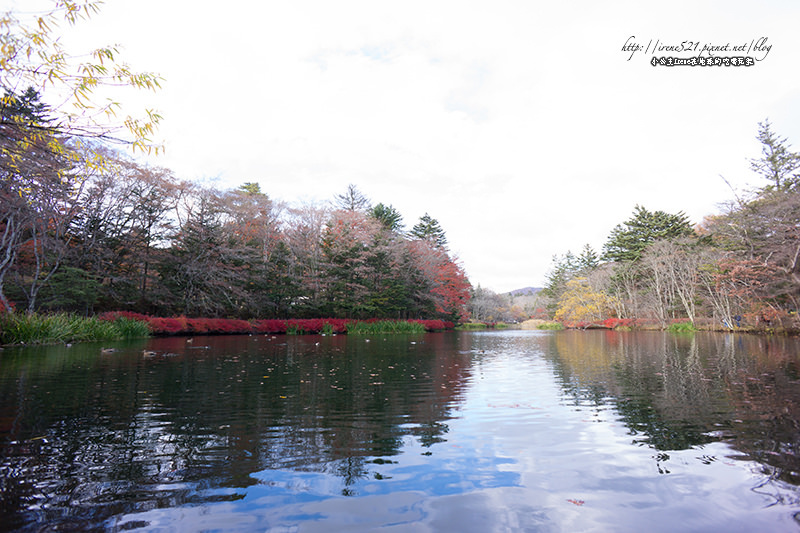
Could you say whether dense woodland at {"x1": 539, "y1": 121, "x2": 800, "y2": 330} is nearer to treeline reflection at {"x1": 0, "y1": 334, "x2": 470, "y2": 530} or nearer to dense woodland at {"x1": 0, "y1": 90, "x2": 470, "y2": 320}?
dense woodland at {"x1": 0, "y1": 90, "x2": 470, "y2": 320}

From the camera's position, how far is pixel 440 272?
1341 inches

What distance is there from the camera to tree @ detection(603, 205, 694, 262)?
3775 centimetres

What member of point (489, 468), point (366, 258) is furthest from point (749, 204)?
point (489, 468)

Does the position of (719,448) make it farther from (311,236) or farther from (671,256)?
(671,256)

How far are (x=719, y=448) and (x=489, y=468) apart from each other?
209 centimetres

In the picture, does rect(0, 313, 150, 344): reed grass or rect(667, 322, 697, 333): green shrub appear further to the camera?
rect(667, 322, 697, 333): green shrub

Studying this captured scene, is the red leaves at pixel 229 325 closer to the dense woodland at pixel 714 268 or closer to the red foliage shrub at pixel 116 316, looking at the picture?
the red foliage shrub at pixel 116 316

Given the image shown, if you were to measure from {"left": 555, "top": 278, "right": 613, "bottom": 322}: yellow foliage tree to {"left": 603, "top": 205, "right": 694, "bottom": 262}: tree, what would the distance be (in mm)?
4405

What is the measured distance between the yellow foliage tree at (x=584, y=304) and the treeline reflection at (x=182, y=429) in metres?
35.9

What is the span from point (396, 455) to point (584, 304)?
43118mm

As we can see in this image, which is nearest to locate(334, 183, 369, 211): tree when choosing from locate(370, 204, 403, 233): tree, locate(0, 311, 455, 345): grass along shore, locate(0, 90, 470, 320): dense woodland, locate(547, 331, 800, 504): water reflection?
locate(370, 204, 403, 233): tree

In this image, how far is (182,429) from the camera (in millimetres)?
4047

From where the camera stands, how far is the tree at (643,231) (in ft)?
124

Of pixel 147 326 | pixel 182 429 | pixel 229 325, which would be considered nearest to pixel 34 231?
pixel 147 326
